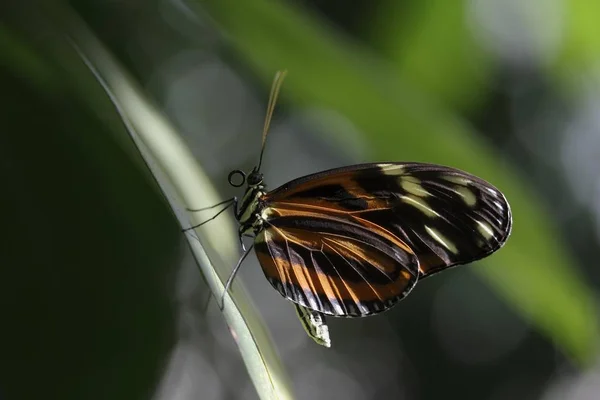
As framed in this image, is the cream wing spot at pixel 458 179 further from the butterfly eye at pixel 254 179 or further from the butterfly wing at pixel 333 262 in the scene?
the butterfly eye at pixel 254 179

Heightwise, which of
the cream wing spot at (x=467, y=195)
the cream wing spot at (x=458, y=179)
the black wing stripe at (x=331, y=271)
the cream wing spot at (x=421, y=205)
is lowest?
the black wing stripe at (x=331, y=271)

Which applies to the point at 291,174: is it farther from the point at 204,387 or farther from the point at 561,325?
the point at 561,325

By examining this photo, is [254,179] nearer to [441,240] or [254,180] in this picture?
[254,180]

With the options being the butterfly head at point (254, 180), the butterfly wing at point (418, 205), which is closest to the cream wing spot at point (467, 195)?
the butterfly wing at point (418, 205)

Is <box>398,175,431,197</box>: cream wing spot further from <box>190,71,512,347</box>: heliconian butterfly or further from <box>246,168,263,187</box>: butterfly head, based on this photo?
<box>246,168,263,187</box>: butterfly head

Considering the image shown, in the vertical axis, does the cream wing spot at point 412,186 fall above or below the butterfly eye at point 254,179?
below

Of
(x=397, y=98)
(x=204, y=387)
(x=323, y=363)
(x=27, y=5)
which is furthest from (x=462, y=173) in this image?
(x=323, y=363)

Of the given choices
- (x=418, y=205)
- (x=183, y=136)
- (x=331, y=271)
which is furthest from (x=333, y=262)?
(x=183, y=136)
